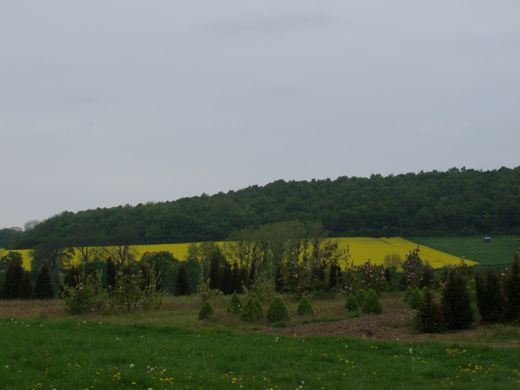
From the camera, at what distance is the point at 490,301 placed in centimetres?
1511

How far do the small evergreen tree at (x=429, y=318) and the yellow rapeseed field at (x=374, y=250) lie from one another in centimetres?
3125

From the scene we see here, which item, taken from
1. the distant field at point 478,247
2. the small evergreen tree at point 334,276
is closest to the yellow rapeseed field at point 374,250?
the distant field at point 478,247

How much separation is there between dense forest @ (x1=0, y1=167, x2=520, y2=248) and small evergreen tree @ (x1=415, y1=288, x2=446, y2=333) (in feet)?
142

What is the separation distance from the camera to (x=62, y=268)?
51.3m

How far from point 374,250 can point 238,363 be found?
4425 centimetres

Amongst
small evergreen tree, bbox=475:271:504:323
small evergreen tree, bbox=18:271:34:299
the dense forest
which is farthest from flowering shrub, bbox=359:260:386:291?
the dense forest

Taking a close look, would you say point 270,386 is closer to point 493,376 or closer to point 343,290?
point 493,376

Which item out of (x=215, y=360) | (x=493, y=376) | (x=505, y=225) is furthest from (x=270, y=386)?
(x=505, y=225)

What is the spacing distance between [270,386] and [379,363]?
245cm

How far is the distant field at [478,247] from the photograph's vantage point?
4794 cm

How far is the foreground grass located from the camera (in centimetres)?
799

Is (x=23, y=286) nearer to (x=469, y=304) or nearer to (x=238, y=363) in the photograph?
(x=469, y=304)

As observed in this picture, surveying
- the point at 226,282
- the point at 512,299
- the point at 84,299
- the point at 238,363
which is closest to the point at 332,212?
the point at 226,282

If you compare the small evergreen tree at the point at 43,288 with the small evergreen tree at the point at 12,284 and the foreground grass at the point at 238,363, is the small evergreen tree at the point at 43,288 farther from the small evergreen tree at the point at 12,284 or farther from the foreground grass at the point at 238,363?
the foreground grass at the point at 238,363
